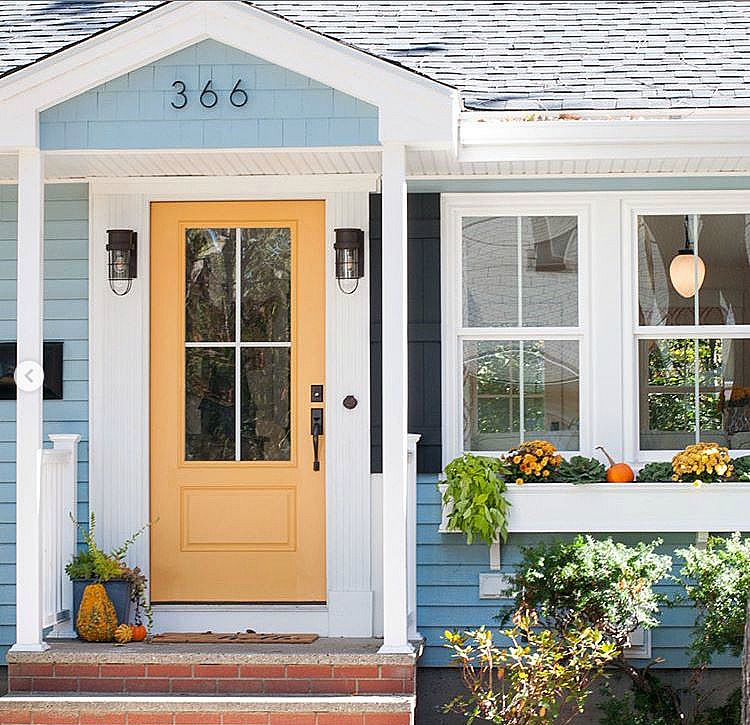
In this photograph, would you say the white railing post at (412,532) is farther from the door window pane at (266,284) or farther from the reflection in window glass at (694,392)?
the reflection in window glass at (694,392)

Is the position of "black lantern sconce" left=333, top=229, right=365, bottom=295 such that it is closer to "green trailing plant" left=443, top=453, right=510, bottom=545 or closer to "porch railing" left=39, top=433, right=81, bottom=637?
"green trailing plant" left=443, top=453, right=510, bottom=545

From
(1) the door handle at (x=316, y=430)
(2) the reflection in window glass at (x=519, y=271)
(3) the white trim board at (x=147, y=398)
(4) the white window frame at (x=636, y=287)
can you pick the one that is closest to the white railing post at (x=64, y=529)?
(3) the white trim board at (x=147, y=398)

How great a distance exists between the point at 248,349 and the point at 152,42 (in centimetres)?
177

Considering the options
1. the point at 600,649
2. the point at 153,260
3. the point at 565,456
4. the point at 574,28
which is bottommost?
the point at 600,649

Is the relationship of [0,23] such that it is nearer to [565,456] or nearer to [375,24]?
[375,24]

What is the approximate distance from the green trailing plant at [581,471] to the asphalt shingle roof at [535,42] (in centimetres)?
180

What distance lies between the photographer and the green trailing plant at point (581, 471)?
6.50 meters

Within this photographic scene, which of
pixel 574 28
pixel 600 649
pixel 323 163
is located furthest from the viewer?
pixel 574 28

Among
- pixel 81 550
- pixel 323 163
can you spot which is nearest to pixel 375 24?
pixel 323 163

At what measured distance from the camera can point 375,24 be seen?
7.87 m

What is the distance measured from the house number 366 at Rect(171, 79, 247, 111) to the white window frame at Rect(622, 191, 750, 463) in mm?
2195

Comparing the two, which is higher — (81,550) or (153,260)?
(153,260)

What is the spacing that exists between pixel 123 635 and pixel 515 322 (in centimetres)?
260

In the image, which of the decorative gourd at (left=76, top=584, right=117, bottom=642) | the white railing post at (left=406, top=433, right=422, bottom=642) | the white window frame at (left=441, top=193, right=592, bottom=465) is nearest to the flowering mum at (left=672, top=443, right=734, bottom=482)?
the white window frame at (left=441, top=193, right=592, bottom=465)
